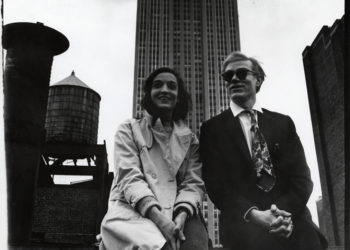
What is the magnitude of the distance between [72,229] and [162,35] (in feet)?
233

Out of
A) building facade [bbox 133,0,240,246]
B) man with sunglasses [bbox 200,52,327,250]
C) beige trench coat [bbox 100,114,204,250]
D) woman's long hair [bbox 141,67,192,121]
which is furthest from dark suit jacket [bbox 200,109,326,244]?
building facade [bbox 133,0,240,246]

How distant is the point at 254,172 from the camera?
2.04m

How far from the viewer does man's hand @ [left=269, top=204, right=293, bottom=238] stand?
183 centimetres

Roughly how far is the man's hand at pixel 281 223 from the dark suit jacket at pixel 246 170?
0.09 metres

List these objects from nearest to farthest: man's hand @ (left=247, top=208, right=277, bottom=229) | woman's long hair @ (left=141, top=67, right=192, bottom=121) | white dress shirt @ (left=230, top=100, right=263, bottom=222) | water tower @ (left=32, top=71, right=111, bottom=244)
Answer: man's hand @ (left=247, top=208, right=277, bottom=229)
white dress shirt @ (left=230, top=100, right=263, bottom=222)
woman's long hair @ (left=141, top=67, right=192, bottom=121)
water tower @ (left=32, top=71, right=111, bottom=244)

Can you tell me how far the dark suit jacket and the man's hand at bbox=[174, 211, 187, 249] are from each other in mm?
270

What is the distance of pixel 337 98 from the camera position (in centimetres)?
1736

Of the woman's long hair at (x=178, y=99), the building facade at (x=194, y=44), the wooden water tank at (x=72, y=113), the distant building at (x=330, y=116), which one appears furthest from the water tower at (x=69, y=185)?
the building facade at (x=194, y=44)

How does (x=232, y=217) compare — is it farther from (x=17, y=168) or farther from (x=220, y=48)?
(x=220, y=48)

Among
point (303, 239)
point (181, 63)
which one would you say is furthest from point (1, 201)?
point (181, 63)

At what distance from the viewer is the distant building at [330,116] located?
55.7 ft

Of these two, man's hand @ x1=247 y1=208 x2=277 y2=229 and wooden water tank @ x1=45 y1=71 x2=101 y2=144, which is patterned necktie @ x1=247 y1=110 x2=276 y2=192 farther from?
wooden water tank @ x1=45 y1=71 x2=101 y2=144

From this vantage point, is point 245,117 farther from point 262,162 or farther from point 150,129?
point 150,129

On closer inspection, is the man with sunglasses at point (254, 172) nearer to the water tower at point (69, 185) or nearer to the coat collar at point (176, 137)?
the coat collar at point (176, 137)
